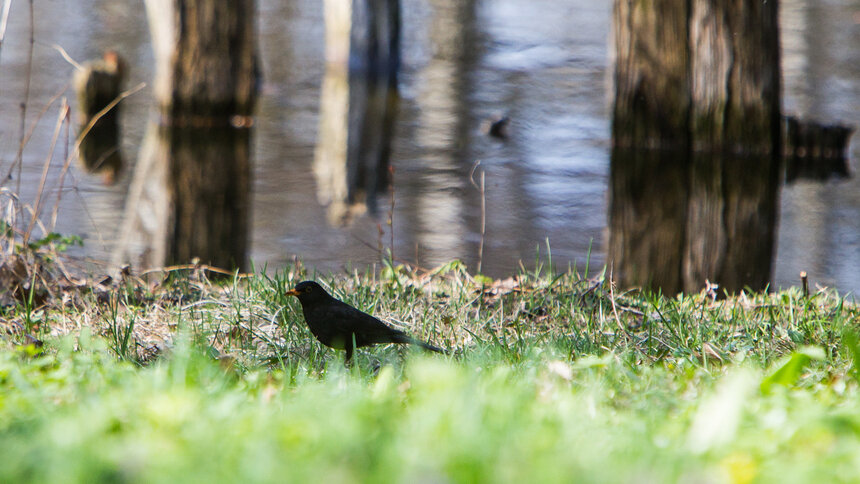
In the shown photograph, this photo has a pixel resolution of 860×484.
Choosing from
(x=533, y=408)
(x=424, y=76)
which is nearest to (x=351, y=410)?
(x=533, y=408)

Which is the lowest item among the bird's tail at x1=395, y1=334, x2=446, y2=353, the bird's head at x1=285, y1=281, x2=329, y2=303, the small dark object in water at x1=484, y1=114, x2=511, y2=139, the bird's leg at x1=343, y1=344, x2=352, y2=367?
the bird's leg at x1=343, y1=344, x2=352, y2=367

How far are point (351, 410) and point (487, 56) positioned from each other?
1384 centimetres

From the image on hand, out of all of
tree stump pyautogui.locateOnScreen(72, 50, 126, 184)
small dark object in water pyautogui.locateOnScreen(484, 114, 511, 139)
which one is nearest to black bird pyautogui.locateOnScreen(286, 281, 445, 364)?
tree stump pyautogui.locateOnScreen(72, 50, 126, 184)

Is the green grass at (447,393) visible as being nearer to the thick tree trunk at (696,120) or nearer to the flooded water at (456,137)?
the flooded water at (456,137)

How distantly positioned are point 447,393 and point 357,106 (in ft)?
32.0

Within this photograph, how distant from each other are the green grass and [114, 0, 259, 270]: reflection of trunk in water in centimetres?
199

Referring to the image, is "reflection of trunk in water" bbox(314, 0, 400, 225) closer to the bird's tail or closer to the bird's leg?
the bird's leg

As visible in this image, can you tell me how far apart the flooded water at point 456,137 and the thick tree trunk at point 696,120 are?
0.90 feet

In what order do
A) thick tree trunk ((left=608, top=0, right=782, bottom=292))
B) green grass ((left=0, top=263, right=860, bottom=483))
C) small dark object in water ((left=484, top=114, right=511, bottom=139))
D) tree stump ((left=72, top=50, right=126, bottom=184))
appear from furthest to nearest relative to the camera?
1. small dark object in water ((left=484, top=114, right=511, bottom=139))
2. tree stump ((left=72, top=50, right=126, bottom=184))
3. thick tree trunk ((left=608, top=0, right=782, bottom=292))
4. green grass ((left=0, top=263, right=860, bottom=483))

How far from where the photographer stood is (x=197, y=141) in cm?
902

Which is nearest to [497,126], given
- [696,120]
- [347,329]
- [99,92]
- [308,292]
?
[696,120]

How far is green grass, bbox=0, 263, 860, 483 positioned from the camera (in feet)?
5.27

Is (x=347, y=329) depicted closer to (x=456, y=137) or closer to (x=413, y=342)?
(x=413, y=342)

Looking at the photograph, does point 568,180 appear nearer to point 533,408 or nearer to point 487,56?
point 533,408
